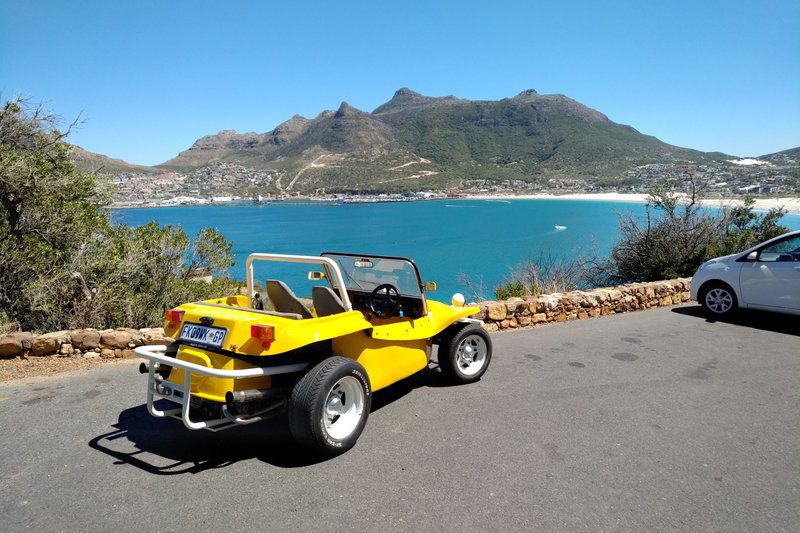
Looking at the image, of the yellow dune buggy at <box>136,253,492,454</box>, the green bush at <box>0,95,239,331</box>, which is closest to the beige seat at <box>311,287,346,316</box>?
the yellow dune buggy at <box>136,253,492,454</box>

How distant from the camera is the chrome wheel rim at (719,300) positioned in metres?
8.59

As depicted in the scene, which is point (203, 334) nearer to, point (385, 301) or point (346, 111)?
point (385, 301)

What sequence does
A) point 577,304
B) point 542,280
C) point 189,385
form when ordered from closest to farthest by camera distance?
point 189,385 → point 577,304 → point 542,280

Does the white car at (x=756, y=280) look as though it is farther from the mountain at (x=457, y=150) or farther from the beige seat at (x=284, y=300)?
the mountain at (x=457, y=150)

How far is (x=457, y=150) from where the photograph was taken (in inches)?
6019

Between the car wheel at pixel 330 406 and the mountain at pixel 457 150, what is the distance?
11851 centimetres

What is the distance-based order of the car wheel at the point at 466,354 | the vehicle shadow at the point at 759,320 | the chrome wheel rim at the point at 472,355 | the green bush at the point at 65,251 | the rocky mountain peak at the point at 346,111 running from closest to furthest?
1. the car wheel at the point at 466,354
2. the chrome wheel rim at the point at 472,355
3. the green bush at the point at 65,251
4. the vehicle shadow at the point at 759,320
5. the rocky mountain peak at the point at 346,111

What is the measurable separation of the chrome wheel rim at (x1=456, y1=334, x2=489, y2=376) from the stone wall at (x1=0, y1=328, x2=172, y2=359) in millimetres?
3617

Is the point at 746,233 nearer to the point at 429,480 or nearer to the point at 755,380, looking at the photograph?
the point at 755,380

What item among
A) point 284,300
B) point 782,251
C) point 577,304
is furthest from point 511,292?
point 284,300

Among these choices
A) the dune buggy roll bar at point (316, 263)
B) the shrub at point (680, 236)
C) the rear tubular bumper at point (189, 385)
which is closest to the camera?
the rear tubular bumper at point (189, 385)

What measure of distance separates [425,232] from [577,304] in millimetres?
59047

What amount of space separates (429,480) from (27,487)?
2719mm

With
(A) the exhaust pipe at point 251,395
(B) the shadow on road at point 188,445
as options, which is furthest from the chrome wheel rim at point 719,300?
(A) the exhaust pipe at point 251,395
